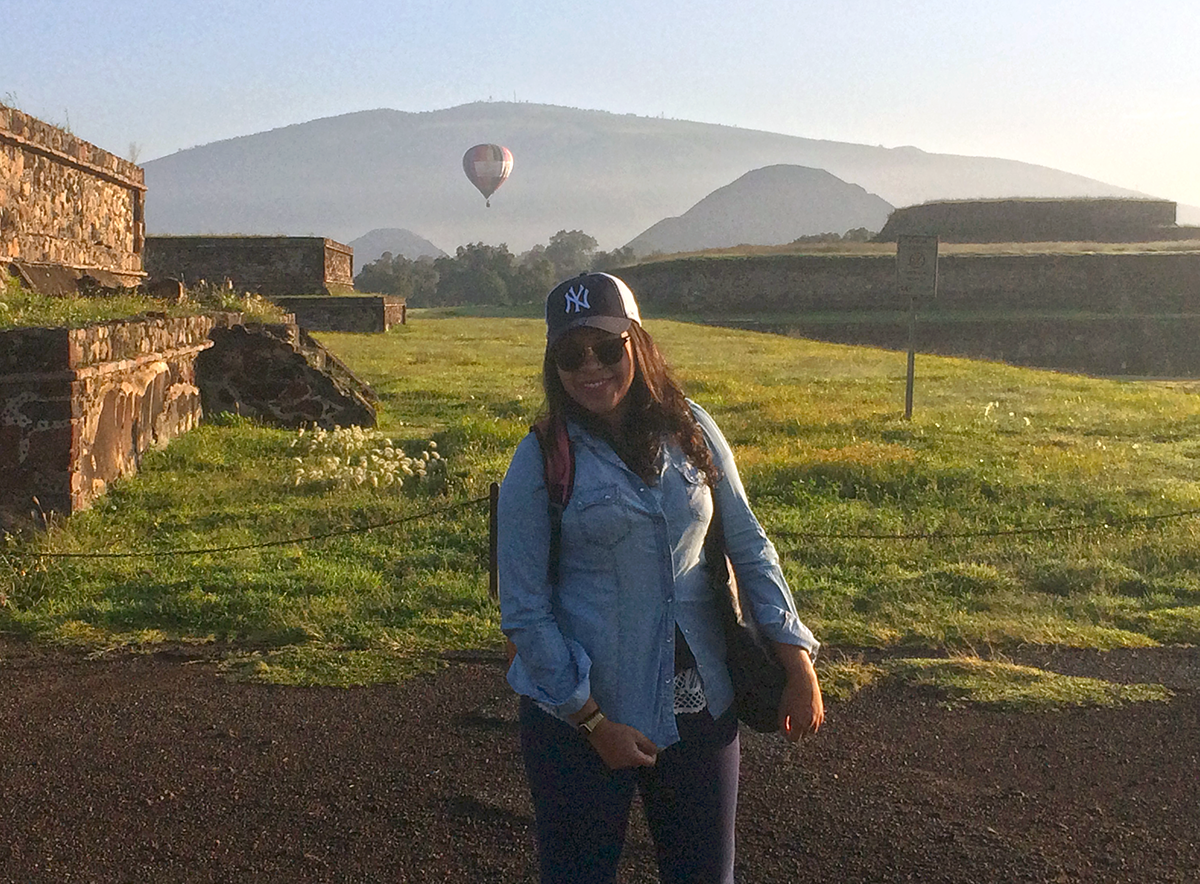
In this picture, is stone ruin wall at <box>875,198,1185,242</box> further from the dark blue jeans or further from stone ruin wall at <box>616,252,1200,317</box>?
the dark blue jeans

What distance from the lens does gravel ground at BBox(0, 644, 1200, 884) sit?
3.31 meters

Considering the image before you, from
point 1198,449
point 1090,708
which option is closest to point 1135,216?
point 1198,449

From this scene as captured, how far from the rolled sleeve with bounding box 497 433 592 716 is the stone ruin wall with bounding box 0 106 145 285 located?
8.62 m

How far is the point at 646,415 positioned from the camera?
7.88 feet

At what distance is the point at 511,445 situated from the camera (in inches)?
400

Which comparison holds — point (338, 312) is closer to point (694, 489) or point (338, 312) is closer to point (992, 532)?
point (992, 532)

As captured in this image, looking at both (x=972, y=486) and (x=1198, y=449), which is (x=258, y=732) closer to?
(x=972, y=486)

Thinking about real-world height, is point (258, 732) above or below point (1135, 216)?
below

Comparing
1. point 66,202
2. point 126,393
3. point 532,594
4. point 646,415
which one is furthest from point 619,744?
point 66,202

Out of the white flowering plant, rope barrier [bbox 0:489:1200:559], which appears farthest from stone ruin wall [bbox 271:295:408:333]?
rope barrier [bbox 0:489:1200:559]

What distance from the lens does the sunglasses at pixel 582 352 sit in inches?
92.5

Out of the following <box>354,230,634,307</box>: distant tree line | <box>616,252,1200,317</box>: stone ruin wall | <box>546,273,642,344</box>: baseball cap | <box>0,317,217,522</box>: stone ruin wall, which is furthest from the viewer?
<box>354,230,634,307</box>: distant tree line

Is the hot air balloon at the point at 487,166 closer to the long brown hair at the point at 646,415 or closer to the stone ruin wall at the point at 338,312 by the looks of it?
the stone ruin wall at the point at 338,312

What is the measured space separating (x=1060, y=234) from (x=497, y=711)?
44.6m
